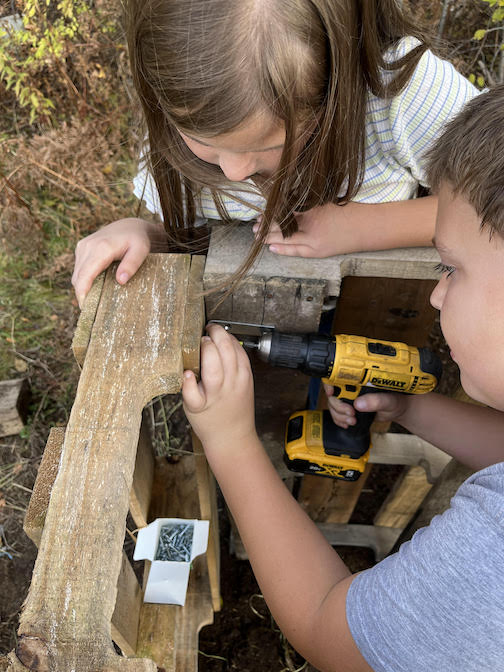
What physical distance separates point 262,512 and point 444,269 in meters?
0.78

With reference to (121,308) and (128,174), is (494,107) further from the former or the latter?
(128,174)

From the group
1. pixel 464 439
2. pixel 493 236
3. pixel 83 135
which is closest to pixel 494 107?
pixel 493 236

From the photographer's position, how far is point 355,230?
144 cm

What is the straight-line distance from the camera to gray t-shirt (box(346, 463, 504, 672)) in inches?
35.9

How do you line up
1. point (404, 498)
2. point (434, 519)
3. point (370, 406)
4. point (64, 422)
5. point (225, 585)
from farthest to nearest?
point (64, 422) < point (225, 585) < point (404, 498) < point (370, 406) < point (434, 519)

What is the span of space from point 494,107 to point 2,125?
3.89 meters

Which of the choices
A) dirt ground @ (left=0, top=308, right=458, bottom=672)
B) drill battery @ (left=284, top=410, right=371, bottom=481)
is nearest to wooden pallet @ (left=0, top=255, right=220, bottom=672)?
drill battery @ (left=284, top=410, right=371, bottom=481)

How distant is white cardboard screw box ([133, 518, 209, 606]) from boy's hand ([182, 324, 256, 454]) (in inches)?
17.2

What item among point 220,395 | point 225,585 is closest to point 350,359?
point 220,395

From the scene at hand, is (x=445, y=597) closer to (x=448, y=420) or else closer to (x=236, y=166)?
(x=448, y=420)

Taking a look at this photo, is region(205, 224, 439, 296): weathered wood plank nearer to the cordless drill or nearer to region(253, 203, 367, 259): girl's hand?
region(253, 203, 367, 259): girl's hand

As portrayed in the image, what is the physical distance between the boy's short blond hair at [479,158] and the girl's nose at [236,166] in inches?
17.4

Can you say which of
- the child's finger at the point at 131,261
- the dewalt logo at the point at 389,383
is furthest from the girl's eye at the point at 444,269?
the child's finger at the point at 131,261

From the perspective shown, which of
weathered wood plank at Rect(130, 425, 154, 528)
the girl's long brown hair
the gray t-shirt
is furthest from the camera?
weathered wood plank at Rect(130, 425, 154, 528)
